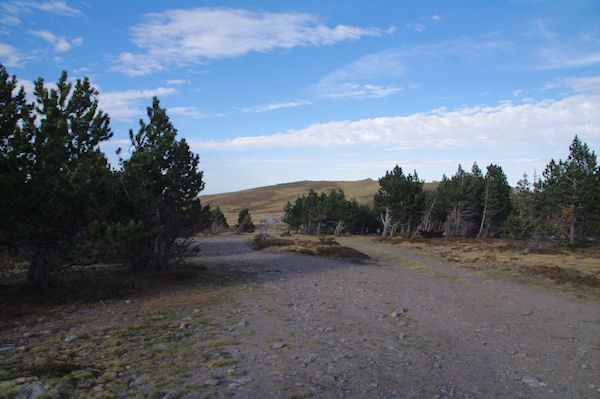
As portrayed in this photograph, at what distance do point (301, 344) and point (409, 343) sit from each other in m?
2.65

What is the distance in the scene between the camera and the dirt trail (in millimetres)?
5752

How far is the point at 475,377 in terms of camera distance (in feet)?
20.8

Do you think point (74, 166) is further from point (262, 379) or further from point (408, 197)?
point (408, 197)

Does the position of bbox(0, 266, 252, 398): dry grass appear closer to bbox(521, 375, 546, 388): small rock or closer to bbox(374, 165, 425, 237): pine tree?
bbox(521, 375, 546, 388): small rock

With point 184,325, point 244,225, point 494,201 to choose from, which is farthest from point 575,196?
point 244,225

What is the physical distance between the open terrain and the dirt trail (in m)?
0.04

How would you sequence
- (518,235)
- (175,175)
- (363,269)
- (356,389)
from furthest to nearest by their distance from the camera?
(518,235) < (363,269) < (175,175) < (356,389)

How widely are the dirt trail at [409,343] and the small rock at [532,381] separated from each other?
0.02 m

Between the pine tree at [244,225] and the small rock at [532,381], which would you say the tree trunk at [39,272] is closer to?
Result: the small rock at [532,381]

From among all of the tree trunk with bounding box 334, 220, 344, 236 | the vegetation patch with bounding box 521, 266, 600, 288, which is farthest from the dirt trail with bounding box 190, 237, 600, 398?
the tree trunk with bounding box 334, 220, 344, 236

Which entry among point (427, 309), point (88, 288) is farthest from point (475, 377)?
point (88, 288)

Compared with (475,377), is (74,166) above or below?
above

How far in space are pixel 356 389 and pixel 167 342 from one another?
417 centimetres

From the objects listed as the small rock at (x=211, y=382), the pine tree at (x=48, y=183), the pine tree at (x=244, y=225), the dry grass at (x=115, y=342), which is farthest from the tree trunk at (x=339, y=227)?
the small rock at (x=211, y=382)
